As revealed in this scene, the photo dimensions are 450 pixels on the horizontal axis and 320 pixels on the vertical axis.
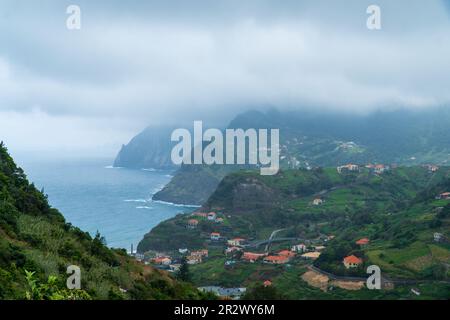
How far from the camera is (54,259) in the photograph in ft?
62.5

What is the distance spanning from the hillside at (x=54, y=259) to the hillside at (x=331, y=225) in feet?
79.5

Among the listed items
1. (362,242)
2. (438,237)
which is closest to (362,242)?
(362,242)

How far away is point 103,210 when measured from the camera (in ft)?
379

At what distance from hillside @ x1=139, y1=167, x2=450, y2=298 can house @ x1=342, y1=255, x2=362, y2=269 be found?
748mm

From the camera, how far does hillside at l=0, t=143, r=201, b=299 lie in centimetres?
1641

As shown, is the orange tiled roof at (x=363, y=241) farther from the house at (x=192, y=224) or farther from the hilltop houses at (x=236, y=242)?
the house at (x=192, y=224)

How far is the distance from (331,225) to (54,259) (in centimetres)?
6761

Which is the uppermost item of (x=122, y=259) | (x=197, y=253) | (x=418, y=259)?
(x=122, y=259)

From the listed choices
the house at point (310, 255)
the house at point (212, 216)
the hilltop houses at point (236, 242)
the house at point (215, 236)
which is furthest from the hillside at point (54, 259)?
the house at point (212, 216)

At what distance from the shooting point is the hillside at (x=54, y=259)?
1641 cm

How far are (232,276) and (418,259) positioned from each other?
20.1 meters
